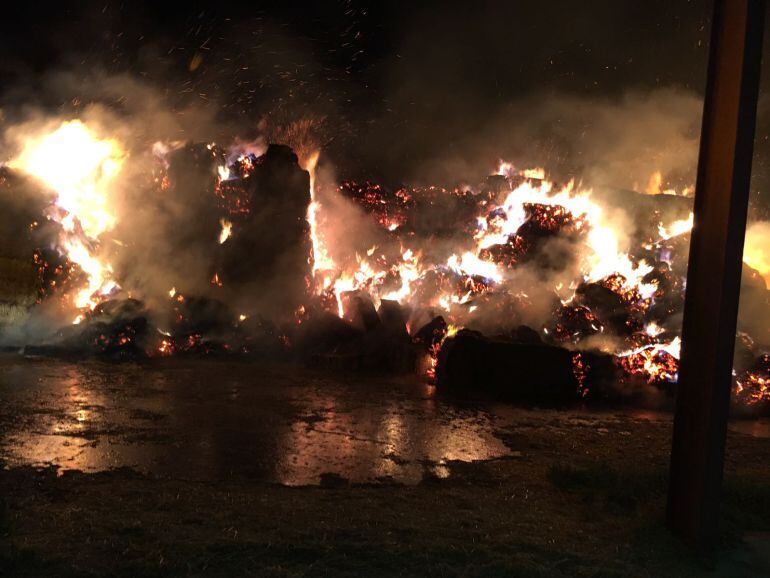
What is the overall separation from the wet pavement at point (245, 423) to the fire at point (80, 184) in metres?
3.77

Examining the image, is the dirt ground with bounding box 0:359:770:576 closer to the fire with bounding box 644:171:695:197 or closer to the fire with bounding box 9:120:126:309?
the fire with bounding box 9:120:126:309

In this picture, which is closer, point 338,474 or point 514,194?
point 338,474

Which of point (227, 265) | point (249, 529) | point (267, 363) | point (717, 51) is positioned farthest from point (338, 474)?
point (227, 265)

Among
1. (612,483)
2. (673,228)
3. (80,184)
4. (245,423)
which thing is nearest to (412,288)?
(673,228)

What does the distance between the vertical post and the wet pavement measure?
2106 mm

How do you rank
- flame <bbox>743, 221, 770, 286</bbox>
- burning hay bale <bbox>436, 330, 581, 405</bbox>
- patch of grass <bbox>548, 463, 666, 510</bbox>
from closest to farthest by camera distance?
patch of grass <bbox>548, 463, 666, 510</bbox>
burning hay bale <bbox>436, 330, 581, 405</bbox>
flame <bbox>743, 221, 770, 286</bbox>

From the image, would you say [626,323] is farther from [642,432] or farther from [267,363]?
[267,363]

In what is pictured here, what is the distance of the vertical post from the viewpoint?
→ 3426 mm

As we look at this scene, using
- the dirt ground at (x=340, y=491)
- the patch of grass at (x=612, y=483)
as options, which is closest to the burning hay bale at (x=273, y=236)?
the dirt ground at (x=340, y=491)

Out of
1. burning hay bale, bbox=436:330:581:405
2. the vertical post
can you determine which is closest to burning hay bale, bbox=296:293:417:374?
burning hay bale, bbox=436:330:581:405

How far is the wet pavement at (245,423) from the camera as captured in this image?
16.8 feet

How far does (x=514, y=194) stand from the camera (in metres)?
15.5

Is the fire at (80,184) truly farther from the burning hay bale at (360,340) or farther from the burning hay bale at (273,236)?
the burning hay bale at (360,340)

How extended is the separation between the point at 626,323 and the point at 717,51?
929 centimetres
